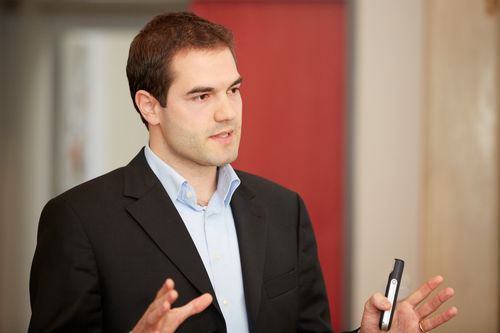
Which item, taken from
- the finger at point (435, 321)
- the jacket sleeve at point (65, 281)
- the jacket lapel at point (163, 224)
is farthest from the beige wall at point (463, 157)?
the jacket sleeve at point (65, 281)

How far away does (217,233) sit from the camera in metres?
1.79

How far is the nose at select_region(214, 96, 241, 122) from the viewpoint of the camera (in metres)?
1.72

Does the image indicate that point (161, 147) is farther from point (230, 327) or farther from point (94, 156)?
point (94, 156)

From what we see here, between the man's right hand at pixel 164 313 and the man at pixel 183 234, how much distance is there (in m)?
0.20

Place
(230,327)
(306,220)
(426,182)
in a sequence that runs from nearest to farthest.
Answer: (230,327) → (306,220) → (426,182)

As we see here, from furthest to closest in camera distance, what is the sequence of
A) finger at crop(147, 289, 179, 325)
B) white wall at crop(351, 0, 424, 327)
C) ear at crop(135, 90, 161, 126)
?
white wall at crop(351, 0, 424, 327), ear at crop(135, 90, 161, 126), finger at crop(147, 289, 179, 325)

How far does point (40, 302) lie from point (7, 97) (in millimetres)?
3723

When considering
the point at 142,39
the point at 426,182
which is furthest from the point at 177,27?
the point at 426,182

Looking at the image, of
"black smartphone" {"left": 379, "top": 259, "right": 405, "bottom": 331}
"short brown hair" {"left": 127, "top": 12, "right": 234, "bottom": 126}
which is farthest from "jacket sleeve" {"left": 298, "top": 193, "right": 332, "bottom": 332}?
"short brown hair" {"left": 127, "top": 12, "right": 234, "bottom": 126}

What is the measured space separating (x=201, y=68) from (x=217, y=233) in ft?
1.29

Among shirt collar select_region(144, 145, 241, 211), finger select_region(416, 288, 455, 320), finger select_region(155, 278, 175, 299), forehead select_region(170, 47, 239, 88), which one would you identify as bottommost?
finger select_region(416, 288, 455, 320)

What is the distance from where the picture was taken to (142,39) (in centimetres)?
180

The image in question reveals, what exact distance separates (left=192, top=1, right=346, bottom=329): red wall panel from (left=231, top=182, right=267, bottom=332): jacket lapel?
255 cm

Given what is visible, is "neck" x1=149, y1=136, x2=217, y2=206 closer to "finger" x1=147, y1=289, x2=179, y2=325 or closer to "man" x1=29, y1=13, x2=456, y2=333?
"man" x1=29, y1=13, x2=456, y2=333
